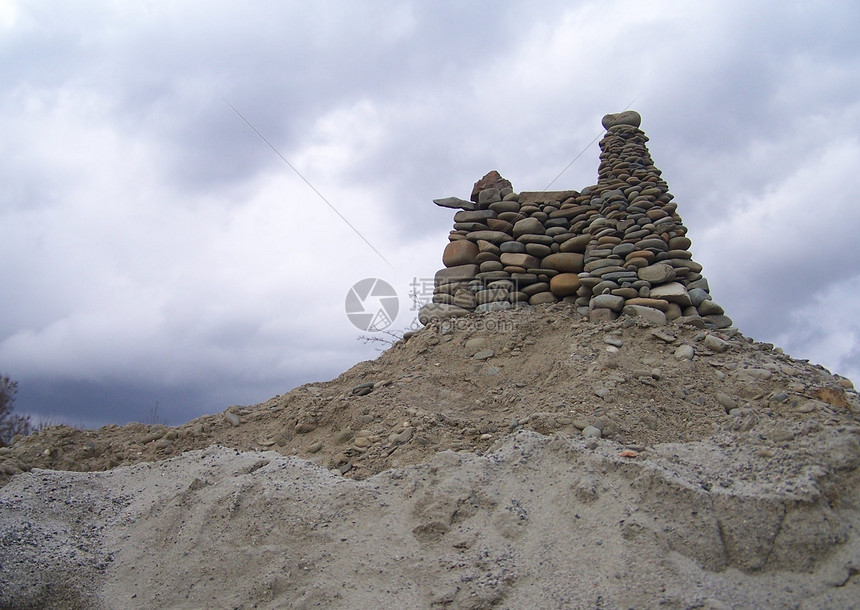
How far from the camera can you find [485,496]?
358 centimetres

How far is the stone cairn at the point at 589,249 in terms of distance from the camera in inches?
247

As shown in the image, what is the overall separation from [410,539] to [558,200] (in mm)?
5133

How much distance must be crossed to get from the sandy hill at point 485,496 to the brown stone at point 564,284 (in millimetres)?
1174

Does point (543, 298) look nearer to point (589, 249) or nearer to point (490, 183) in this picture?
point (589, 249)

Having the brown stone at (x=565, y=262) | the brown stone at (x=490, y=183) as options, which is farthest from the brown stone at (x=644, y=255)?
the brown stone at (x=490, y=183)

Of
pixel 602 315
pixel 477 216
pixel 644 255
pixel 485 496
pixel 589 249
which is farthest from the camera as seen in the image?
pixel 477 216

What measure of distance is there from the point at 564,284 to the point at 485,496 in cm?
372

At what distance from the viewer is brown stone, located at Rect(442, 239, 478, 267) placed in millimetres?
7277

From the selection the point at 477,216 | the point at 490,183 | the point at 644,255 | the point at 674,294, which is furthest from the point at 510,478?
the point at 490,183

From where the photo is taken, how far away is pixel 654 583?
277 centimetres

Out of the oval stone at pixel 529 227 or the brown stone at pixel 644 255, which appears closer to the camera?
the brown stone at pixel 644 255

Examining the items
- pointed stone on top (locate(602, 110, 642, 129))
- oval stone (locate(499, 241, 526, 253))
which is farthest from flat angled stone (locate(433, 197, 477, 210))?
pointed stone on top (locate(602, 110, 642, 129))

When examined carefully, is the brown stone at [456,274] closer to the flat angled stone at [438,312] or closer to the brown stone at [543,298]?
the flat angled stone at [438,312]

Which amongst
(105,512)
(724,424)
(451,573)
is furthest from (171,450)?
(724,424)
